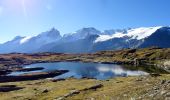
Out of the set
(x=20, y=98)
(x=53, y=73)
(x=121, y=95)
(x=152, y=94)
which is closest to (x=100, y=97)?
(x=121, y=95)

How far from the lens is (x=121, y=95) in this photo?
2201 inches

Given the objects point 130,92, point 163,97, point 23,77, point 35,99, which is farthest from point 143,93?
point 23,77

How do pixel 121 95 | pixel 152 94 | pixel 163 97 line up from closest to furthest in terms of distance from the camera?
pixel 163 97
pixel 152 94
pixel 121 95

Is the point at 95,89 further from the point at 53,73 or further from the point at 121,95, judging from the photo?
the point at 53,73

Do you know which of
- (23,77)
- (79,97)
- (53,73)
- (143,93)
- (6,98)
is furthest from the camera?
(53,73)

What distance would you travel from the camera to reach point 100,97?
2327 inches

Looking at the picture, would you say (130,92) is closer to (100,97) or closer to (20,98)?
(100,97)

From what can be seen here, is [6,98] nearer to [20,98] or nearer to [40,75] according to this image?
[20,98]

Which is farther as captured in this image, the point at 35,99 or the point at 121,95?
the point at 35,99

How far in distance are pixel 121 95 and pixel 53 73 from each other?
12286 cm

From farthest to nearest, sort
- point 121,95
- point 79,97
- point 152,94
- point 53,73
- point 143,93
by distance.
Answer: point 53,73 < point 79,97 < point 121,95 < point 143,93 < point 152,94

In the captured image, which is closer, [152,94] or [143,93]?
[152,94]

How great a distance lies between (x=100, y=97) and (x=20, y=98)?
21950 mm

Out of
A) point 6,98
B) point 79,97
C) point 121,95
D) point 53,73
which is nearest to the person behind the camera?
point 121,95
